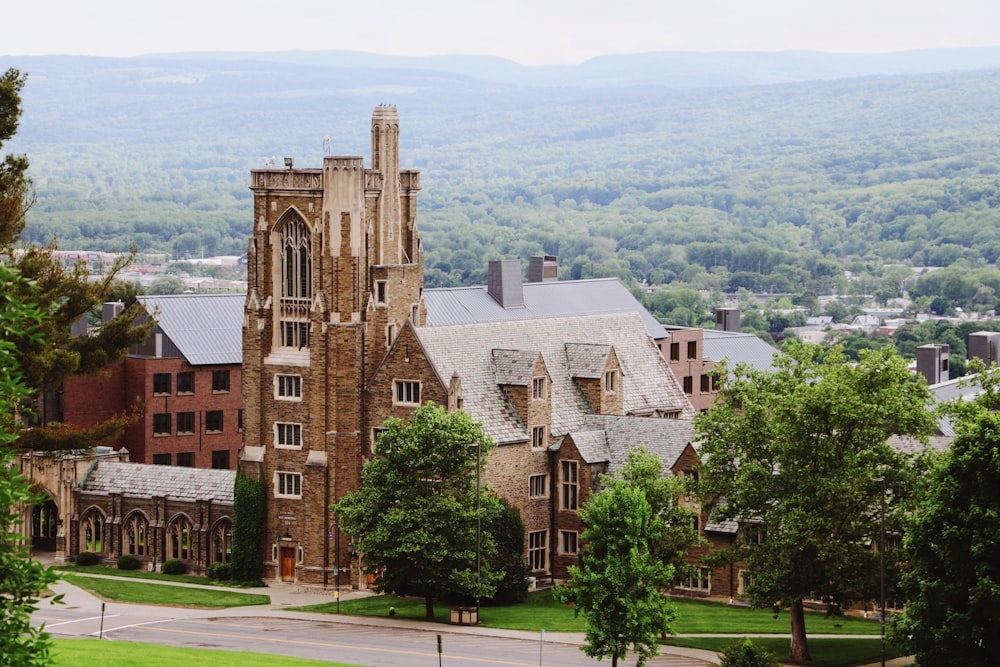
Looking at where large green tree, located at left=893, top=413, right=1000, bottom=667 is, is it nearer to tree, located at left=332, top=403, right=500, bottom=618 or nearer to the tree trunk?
the tree trunk

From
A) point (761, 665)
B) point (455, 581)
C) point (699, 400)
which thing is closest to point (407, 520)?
point (455, 581)

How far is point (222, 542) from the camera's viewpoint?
97.9 metres

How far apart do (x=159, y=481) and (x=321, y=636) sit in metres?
23.8

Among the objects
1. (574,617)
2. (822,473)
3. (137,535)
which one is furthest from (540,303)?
(822,473)

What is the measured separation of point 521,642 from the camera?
78938 millimetres

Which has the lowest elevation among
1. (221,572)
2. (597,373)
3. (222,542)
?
(221,572)

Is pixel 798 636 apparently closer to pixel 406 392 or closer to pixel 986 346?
pixel 406 392

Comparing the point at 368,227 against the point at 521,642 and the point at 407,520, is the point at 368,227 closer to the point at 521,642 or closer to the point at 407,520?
the point at 407,520

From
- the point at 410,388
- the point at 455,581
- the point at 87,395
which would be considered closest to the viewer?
the point at 455,581

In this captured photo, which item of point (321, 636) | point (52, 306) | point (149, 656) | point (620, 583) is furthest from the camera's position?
point (321, 636)

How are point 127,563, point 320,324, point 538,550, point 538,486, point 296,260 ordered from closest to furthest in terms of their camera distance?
point 538,486 → point 320,324 → point 538,550 → point 296,260 → point 127,563

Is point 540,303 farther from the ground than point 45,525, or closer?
farther from the ground

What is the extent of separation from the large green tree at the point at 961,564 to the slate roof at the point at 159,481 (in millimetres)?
44737

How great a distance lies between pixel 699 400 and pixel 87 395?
47.8 m
